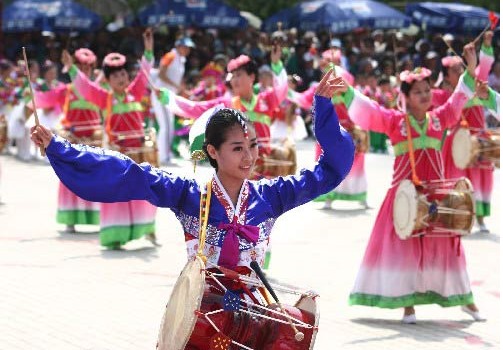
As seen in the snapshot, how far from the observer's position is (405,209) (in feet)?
27.5

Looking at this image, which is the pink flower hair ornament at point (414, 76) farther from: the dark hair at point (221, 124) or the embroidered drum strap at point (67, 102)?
the embroidered drum strap at point (67, 102)

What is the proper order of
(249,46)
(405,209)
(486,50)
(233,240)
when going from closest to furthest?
(233,240), (405,209), (486,50), (249,46)

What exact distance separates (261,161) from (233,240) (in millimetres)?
5325

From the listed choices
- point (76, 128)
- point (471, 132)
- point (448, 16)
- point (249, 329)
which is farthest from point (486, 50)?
point (448, 16)

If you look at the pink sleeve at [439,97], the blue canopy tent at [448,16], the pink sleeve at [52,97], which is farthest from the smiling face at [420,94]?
the blue canopy tent at [448,16]

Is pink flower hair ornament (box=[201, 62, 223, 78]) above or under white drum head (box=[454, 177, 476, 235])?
above

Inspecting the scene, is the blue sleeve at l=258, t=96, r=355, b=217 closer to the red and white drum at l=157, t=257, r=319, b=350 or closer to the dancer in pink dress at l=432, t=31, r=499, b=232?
the red and white drum at l=157, t=257, r=319, b=350

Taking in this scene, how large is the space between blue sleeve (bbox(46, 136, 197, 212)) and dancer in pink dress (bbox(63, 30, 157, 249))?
6.12 meters

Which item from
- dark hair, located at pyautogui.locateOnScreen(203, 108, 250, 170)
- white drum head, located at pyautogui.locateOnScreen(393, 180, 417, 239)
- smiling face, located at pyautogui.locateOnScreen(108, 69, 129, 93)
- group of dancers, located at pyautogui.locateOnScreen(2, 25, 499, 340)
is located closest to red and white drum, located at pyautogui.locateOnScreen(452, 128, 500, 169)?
group of dancers, located at pyautogui.locateOnScreen(2, 25, 499, 340)

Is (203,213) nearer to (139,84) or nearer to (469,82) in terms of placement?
(469,82)

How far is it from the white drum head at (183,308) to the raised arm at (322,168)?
1.95 feet

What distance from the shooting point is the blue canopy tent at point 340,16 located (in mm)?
26594

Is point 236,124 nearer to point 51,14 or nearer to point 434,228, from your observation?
point 434,228

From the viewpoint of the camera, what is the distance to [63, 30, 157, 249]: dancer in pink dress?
448 inches
